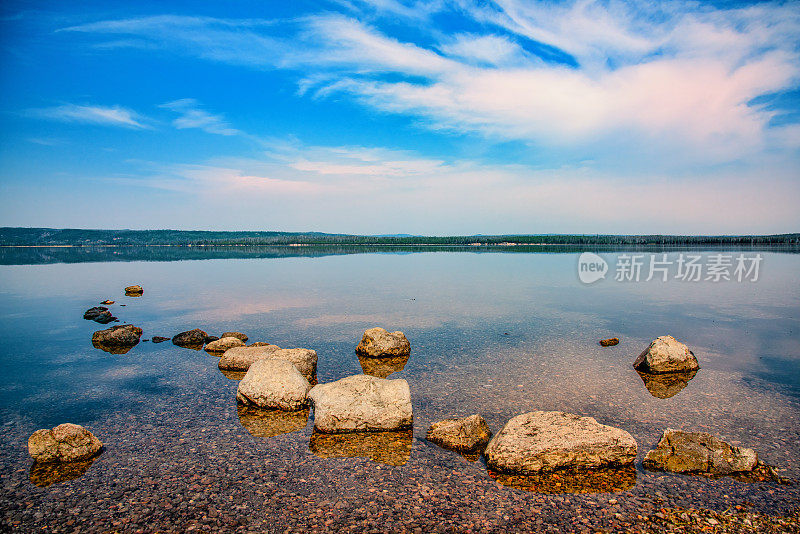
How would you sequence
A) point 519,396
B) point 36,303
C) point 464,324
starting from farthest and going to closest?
1. point 36,303
2. point 464,324
3. point 519,396

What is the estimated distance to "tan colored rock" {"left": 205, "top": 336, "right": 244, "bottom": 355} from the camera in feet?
45.7

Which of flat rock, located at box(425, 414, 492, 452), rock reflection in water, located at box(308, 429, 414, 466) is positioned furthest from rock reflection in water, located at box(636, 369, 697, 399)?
rock reflection in water, located at box(308, 429, 414, 466)

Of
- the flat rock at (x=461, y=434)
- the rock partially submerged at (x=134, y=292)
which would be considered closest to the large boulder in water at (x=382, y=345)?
the flat rock at (x=461, y=434)

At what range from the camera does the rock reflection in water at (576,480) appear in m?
6.44

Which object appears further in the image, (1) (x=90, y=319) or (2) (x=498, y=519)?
(1) (x=90, y=319)

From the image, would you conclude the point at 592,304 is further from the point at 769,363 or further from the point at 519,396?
the point at 519,396

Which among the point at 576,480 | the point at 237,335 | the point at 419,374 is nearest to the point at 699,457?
the point at 576,480

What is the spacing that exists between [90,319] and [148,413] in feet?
44.1

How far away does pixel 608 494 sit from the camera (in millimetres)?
6281

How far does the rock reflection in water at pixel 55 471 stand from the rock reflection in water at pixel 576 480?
6.35 m

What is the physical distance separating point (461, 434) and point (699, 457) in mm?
3609

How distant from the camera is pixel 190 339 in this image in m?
15.1

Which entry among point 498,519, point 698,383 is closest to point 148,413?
point 498,519

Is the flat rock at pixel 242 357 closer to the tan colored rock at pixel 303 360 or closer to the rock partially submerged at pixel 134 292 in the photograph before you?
the tan colored rock at pixel 303 360
